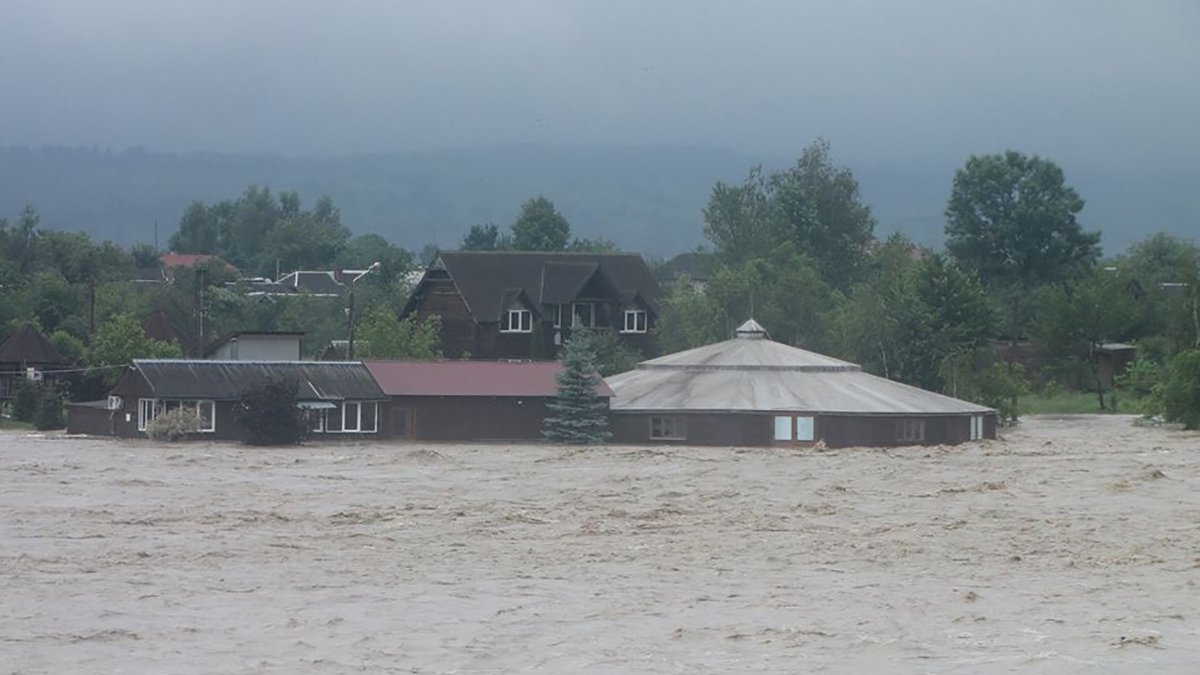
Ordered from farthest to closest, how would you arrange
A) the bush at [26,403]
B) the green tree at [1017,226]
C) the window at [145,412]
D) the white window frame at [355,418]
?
the green tree at [1017,226], the bush at [26,403], the white window frame at [355,418], the window at [145,412]

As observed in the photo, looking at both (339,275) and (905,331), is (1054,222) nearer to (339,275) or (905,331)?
(905,331)

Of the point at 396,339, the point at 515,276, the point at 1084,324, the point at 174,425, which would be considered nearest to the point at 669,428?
the point at 174,425

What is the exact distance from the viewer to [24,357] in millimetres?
84250

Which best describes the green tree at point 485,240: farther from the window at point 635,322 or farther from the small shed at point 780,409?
the small shed at point 780,409

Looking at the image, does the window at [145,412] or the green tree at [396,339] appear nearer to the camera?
the window at [145,412]

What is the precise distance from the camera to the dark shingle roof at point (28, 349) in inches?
3317

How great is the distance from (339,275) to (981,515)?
5035 inches

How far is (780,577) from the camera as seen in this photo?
2923cm

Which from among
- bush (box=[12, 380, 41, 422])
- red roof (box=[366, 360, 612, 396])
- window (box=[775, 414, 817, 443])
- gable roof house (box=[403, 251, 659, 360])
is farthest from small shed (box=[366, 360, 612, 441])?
gable roof house (box=[403, 251, 659, 360])

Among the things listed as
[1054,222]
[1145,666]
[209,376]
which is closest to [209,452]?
[209,376]

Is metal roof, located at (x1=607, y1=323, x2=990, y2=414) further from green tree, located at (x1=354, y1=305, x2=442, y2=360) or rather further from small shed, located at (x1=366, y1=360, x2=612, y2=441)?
green tree, located at (x1=354, y1=305, x2=442, y2=360)

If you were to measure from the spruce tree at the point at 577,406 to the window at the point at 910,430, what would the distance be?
10551mm

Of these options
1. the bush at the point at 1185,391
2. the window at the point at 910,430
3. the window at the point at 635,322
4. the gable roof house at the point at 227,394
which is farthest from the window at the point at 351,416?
the bush at the point at 1185,391

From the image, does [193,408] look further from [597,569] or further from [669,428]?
[597,569]
